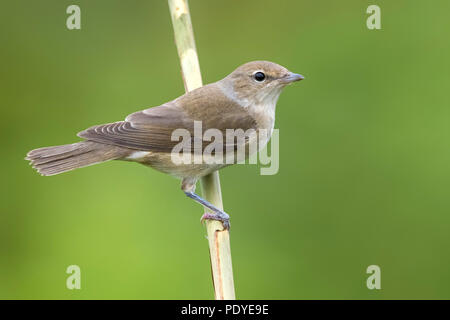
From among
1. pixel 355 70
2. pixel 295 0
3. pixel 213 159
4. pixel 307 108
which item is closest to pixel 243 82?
pixel 213 159

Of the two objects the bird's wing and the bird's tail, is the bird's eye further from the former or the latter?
the bird's tail

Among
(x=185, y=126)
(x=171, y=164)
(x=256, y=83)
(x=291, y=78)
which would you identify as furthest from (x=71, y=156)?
(x=291, y=78)

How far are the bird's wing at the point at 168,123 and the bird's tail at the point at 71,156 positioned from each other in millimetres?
57

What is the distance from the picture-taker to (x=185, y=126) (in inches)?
156

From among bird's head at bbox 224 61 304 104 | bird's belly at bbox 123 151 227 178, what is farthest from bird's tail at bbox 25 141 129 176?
bird's head at bbox 224 61 304 104

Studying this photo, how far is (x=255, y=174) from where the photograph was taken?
15.8 feet

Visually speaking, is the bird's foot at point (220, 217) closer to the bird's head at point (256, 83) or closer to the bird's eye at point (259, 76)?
the bird's head at point (256, 83)

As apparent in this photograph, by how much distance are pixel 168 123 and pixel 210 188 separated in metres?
0.52

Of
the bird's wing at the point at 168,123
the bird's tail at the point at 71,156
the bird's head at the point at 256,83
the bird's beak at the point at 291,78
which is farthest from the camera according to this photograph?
the bird's head at the point at 256,83

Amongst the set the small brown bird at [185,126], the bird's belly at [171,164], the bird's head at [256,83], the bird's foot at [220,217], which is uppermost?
the bird's head at [256,83]

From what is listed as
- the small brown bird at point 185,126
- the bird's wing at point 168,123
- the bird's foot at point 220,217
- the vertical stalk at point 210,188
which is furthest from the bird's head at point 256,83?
the bird's foot at point 220,217

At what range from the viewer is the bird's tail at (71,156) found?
3.72m

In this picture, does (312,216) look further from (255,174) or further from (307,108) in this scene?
(307,108)

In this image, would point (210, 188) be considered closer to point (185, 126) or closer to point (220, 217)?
point (220, 217)
